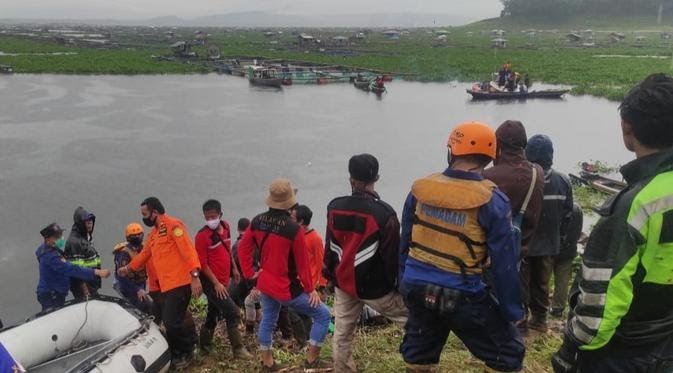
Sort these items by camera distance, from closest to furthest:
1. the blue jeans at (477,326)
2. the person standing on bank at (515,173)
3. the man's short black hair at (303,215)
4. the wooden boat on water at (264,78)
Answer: the blue jeans at (477,326) < the person standing on bank at (515,173) < the man's short black hair at (303,215) < the wooden boat on water at (264,78)

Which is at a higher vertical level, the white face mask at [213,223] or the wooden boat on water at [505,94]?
the white face mask at [213,223]

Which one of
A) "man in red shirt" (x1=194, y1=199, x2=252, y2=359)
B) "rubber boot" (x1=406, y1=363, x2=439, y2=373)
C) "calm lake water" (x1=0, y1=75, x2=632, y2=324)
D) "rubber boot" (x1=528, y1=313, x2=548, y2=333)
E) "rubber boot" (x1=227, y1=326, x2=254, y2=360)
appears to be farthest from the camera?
"calm lake water" (x1=0, y1=75, x2=632, y2=324)

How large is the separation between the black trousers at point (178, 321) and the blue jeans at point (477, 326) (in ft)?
8.96

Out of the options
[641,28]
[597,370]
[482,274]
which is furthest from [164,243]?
[641,28]

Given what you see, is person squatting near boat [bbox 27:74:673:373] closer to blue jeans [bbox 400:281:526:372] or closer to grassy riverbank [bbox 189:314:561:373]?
blue jeans [bbox 400:281:526:372]

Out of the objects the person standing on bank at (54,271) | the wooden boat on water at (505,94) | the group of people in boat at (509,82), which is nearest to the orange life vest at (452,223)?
the person standing on bank at (54,271)

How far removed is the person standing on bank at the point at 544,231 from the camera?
4586 mm

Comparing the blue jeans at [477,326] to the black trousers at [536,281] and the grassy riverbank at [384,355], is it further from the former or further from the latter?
the black trousers at [536,281]

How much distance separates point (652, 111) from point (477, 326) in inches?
57.0

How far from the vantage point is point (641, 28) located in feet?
329

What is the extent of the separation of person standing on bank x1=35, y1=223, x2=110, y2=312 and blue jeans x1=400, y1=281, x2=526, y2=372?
13.7 ft

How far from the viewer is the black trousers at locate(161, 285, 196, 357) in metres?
5.03

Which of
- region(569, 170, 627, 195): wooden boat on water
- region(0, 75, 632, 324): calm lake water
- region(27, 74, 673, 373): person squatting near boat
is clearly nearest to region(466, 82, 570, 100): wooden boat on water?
region(0, 75, 632, 324): calm lake water

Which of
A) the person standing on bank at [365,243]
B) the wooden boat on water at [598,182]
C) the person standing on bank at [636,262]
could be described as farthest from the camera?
the wooden boat on water at [598,182]
